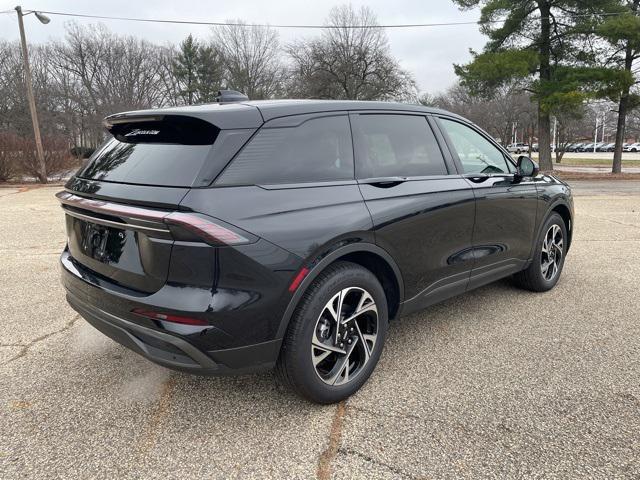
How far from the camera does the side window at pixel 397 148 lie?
2816mm

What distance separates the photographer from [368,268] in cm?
281

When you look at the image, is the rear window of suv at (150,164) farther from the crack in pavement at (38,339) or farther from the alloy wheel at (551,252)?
the alloy wheel at (551,252)

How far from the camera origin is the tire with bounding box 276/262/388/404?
2.35 m

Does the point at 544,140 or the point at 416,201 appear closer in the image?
the point at 416,201

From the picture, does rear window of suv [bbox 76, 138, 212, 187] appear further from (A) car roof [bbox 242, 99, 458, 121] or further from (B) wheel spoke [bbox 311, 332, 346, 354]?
(B) wheel spoke [bbox 311, 332, 346, 354]

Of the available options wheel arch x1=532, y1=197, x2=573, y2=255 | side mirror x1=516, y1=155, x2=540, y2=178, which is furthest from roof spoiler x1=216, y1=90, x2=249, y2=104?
wheel arch x1=532, y1=197, x2=573, y2=255

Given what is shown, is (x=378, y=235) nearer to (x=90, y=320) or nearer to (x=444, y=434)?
(x=444, y=434)

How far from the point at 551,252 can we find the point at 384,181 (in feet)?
8.35

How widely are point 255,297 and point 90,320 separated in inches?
42.8

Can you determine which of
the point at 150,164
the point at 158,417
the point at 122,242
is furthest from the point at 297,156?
the point at 158,417

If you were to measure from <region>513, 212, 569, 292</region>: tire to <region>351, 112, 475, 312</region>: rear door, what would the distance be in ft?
3.96

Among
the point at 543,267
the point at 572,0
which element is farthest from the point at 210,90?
the point at 543,267

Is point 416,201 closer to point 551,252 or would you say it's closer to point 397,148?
point 397,148

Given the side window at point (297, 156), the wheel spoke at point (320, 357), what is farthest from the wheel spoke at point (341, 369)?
the side window at point (297, 156)
